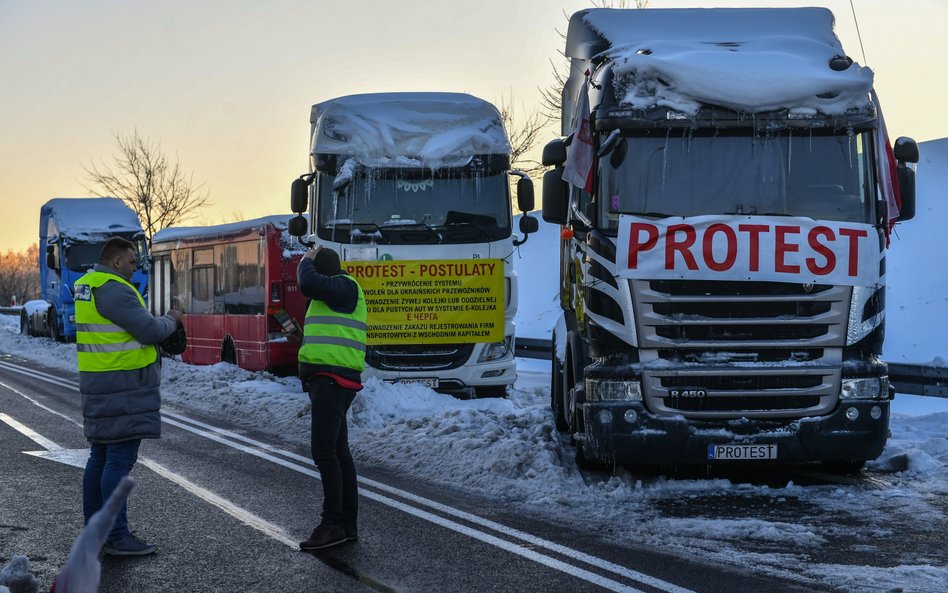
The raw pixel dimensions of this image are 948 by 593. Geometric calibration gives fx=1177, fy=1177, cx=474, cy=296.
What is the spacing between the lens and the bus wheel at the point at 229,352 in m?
21.6

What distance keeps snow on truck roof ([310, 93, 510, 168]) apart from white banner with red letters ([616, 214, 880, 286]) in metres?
5.57

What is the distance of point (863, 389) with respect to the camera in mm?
8867

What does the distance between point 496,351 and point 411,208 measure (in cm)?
213

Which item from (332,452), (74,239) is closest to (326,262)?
(332,452)

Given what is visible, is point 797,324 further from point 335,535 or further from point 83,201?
point 83,201

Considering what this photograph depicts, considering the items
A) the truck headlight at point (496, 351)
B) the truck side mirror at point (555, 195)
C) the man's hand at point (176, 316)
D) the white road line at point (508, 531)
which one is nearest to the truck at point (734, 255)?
the truck side mirror at point (555, 195)

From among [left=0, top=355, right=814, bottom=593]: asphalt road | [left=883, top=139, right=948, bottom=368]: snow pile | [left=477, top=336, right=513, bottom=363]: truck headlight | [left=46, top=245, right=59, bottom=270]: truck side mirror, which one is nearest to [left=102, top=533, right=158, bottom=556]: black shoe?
[left=0, top=355, right=814, bottom=593]: asphalt road

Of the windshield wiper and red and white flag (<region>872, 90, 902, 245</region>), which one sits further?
the windshield wiper

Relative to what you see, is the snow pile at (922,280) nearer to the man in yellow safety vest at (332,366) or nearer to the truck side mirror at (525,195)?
the truck side mirror at (525,195)

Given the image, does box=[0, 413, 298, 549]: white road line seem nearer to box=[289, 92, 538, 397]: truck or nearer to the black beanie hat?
the black beanie hat

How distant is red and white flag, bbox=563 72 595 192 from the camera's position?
9.04 meters

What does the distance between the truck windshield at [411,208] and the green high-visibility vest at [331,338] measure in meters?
6.64

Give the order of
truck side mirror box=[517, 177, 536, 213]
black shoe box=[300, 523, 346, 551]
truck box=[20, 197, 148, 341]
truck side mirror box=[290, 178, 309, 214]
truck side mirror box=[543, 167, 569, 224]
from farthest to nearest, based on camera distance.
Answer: truck box=[20, 197, 148, 341] → truck side mirror box=[290, 178, 309, 214] → truck side mirror box=[517, 177, 536, 213] → truck side mirror box=[543, 167, 569, 224] → black shoe box=[300, 523, 346, 551]

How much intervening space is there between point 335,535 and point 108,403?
1.51m
